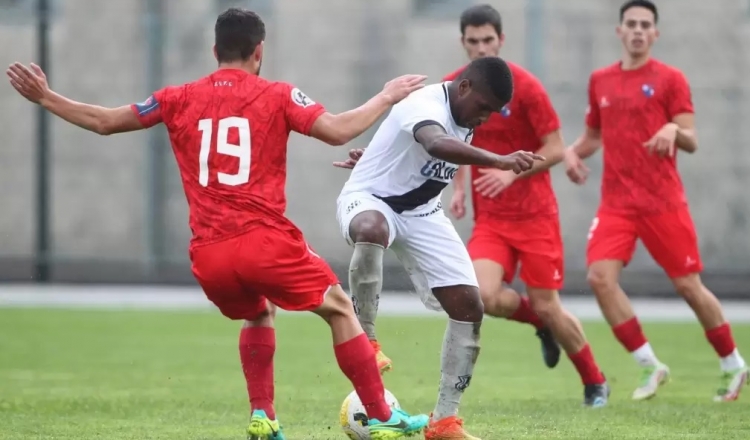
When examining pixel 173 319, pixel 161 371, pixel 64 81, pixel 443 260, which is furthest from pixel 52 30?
pixel 443 260

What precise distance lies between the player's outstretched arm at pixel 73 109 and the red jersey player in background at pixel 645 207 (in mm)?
3984

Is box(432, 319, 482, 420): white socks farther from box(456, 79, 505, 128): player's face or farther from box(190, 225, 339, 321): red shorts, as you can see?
box(456, 79, 505, 128): player's face

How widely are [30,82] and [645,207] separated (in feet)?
15.4

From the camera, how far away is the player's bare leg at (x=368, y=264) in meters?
6.87

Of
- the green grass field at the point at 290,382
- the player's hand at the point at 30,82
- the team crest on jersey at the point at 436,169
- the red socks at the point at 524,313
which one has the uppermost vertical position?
the player's hand at the point at 30,82

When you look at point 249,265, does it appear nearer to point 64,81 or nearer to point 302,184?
point 302,184

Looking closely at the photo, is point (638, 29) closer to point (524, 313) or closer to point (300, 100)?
point (524, 313)

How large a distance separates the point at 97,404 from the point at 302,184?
1116cm

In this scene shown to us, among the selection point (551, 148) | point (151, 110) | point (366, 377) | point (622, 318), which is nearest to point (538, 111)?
point (551, 148)

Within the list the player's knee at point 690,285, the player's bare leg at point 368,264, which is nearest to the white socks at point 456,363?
the player's bare leg at point 368,264

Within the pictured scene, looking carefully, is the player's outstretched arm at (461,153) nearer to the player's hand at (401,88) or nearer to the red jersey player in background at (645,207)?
the player's hand at (401,88)

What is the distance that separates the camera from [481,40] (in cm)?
883

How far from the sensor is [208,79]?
635 centimetres

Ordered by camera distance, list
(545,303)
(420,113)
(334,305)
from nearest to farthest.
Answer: (334,305), (420,113), (545,303)
